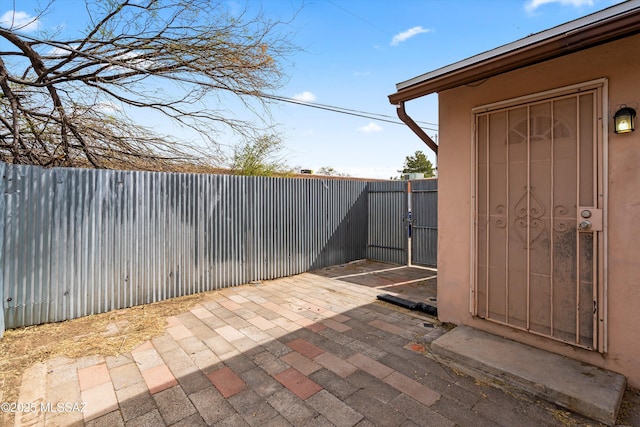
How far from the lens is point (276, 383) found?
2.41 meters

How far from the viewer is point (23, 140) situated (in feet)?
14.0

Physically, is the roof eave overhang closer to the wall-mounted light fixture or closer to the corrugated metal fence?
the wall-mounted light fixture

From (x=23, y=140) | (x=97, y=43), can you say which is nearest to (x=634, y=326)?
(x=97, y=43)

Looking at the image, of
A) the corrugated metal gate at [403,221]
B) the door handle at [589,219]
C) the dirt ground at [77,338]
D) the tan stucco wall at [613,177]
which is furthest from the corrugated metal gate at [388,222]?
the dirt ground at [77,338]

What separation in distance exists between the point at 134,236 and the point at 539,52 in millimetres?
4925

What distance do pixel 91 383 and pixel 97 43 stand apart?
13.3 ft

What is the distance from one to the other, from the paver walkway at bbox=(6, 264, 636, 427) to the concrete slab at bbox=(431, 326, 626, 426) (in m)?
0.12

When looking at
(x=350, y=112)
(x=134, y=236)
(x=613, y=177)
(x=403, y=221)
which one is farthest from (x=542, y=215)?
(x=350, y=112)

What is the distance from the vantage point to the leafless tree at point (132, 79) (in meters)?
3.88

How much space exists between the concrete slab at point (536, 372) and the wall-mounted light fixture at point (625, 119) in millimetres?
1936

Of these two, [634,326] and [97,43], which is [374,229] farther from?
[97,43]

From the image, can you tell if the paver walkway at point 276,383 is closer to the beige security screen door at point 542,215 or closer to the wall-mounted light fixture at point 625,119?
the beige security screen door at point 542,215

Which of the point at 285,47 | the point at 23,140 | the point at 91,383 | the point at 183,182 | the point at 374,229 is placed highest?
the point at 285,47

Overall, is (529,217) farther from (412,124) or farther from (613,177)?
(412,124)
